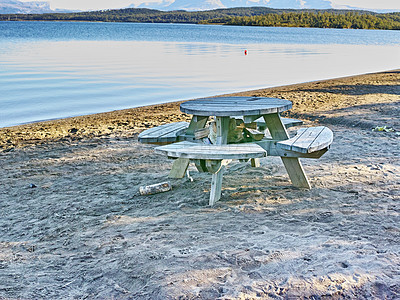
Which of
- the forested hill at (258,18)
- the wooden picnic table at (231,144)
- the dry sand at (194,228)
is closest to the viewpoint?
the dry sand at (194,228)

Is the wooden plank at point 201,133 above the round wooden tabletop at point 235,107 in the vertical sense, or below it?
below

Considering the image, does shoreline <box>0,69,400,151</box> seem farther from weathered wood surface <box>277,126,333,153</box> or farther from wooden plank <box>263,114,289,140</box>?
weathered wood surface <box>277,126,333,153</box>

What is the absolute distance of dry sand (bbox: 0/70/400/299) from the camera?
112 inches

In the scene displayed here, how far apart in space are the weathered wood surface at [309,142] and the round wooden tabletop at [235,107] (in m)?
0.37

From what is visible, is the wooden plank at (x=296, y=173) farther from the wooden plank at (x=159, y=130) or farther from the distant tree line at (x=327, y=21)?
the distant tree line at (x=327, y=21)

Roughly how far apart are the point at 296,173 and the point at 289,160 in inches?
6.5

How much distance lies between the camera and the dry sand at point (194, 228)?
2854 millimetres

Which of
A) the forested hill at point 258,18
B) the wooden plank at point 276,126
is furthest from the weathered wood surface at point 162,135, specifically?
the forested hill at point 258,18

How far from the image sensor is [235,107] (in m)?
4.55

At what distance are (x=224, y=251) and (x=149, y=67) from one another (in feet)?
65.9

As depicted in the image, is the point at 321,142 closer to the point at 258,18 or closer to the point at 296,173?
the point at 296,173

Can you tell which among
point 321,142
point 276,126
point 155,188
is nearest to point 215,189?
point 155,188

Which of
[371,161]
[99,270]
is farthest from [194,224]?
[371,161]

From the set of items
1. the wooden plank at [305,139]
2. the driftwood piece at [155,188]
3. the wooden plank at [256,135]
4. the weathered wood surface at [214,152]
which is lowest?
the driftwood piece at [155,188]
